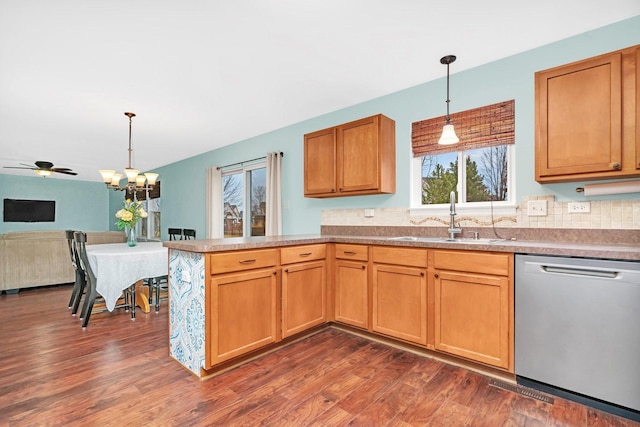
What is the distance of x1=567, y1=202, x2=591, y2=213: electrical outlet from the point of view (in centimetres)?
216

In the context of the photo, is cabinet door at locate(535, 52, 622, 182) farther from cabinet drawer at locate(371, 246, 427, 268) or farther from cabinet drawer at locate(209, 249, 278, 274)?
cabinet drawer at locate(209, 249, 278, 274)

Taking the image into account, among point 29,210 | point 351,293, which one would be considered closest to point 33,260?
point 29,210

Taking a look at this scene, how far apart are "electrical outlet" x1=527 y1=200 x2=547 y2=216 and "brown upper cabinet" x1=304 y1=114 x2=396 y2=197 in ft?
3.86

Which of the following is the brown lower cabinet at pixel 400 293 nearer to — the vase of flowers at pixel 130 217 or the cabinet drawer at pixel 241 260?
the cabinet drawer at pixel 241 260

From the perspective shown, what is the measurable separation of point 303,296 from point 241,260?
29.7 inches

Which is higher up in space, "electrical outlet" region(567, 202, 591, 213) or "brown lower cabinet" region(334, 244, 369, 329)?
"electrical outlet" region(567, 202, 591, 213)

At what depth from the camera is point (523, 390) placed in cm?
192

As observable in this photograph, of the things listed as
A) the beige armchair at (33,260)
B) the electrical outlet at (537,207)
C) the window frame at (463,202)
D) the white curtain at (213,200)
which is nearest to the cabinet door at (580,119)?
the electrical outlet at (537,207)

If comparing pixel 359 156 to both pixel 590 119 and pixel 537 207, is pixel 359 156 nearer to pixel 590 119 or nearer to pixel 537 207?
pixel 537 207

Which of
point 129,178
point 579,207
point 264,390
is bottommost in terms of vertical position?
point 264,390

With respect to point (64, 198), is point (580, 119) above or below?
above

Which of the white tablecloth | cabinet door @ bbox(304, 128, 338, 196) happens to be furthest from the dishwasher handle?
the white tablecloth

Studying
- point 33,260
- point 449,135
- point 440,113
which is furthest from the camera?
point 33,260

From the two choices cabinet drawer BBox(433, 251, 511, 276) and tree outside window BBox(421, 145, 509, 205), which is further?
tree outside window BBox(421, 145, 509, 205)
